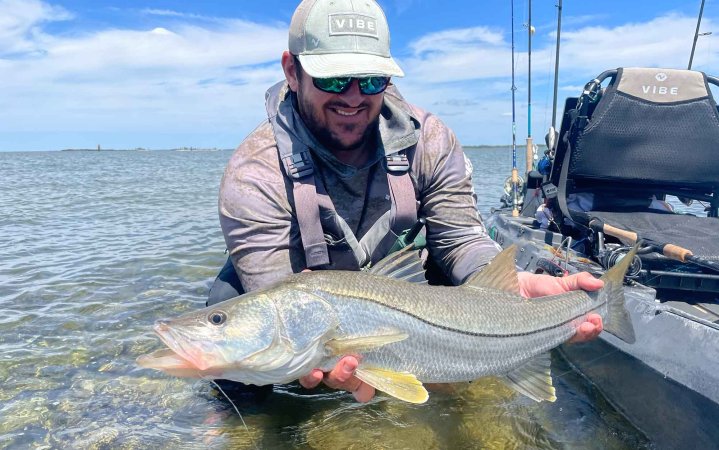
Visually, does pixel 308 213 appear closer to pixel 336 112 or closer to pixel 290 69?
pixel 336 112

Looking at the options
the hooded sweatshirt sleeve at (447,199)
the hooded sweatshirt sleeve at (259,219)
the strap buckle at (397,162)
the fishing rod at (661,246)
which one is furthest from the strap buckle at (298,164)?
the fishing rod at (661,246)

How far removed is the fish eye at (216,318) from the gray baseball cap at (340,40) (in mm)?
1508

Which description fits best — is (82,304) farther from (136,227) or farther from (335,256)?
(136,227)

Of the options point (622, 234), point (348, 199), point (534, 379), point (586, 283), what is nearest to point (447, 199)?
point (348, 199)

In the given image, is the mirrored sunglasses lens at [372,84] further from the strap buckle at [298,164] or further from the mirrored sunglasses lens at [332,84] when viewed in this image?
the strap buckle at [298,164]

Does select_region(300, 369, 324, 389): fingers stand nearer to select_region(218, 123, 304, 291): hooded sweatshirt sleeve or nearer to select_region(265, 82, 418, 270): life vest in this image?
select_region(218, 123, 304, 291): hooded sweatshirt sleeve

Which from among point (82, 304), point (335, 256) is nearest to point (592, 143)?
point (335, 256)

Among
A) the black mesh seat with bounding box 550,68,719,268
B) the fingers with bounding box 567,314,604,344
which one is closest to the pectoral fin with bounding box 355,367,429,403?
the fingers with bounding box 567,314,604,344

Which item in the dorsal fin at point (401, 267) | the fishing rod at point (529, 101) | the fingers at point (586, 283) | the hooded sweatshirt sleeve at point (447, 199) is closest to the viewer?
the dorsal fin at point (401, 267)

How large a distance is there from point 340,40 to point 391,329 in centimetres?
175

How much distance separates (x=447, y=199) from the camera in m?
4.10

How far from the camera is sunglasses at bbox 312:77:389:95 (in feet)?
11.0

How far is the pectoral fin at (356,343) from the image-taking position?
8.63 ft

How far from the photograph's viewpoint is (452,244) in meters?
4.12
